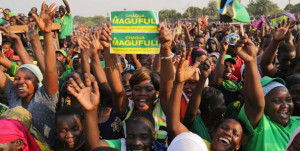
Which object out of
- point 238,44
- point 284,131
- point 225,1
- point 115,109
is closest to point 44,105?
point 115,109

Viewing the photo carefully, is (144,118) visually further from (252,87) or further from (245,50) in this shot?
(245,50)

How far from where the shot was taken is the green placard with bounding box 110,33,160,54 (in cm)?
307

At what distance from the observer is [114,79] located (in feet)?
9.53

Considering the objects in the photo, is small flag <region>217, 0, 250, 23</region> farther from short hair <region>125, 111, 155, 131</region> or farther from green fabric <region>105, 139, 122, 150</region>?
green fabric <region>105, 139, 122, 150</region>

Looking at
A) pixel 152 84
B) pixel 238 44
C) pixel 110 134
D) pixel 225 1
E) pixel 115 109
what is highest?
pixel 225 1

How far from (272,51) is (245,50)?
4.31ft

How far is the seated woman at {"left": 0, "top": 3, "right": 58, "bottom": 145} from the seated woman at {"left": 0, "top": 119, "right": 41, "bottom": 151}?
456 millimetres


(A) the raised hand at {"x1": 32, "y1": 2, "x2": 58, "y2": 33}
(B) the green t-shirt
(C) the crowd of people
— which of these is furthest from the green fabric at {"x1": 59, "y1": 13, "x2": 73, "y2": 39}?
(B) the green t-shirt

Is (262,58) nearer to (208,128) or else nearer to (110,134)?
(208,128)

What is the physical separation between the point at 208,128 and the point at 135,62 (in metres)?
2.06

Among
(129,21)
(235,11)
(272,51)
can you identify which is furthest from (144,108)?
(235,11)

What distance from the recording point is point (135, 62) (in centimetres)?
468

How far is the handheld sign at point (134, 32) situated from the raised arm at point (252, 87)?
929mm

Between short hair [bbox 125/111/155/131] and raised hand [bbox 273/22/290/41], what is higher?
raised hand [bbox 273/22/290/41]
